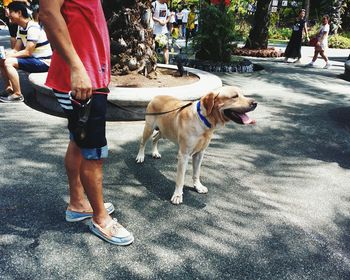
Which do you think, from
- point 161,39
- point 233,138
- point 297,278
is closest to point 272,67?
point 161,39

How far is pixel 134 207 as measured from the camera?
3.31m

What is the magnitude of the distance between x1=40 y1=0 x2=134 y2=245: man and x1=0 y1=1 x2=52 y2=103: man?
429cm

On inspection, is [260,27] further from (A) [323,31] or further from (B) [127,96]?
(B) [127,96]

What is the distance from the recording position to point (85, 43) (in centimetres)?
225

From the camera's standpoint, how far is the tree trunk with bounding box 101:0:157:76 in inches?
275

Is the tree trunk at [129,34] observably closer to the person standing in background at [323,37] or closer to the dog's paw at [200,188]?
the dog's paw at [200,188]

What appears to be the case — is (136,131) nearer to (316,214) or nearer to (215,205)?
(215,205)

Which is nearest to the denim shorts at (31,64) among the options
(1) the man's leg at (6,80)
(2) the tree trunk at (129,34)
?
(1) the man's leg at (6,80)

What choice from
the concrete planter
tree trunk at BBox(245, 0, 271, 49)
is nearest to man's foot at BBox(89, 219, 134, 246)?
the concrete planter

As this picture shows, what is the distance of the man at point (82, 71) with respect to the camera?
2.07 m

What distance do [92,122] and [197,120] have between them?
48.9 inches

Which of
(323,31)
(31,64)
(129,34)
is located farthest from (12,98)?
(323,31)

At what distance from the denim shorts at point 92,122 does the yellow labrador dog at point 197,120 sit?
110 centimetres

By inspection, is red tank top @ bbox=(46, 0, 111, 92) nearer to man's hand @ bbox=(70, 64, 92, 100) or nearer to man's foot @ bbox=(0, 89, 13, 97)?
man's hand @ bbox=(70, 64, 92, 100)
